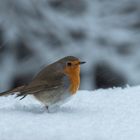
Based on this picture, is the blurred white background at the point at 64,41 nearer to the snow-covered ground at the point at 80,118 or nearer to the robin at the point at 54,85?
the snow-covered ground at the point at 80,118

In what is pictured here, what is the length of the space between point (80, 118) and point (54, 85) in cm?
57

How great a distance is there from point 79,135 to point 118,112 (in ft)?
2.61

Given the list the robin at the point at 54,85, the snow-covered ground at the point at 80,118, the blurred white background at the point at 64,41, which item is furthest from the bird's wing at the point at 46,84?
the blurred white background at the point at 64,41

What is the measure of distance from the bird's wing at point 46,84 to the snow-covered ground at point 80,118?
122 mm

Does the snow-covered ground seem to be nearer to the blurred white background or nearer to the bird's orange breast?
the bird's orange breast

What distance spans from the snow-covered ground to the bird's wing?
12 cm

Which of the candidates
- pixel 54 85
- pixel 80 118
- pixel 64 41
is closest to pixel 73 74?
pixel 54 85

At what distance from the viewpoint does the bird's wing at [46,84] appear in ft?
16.8

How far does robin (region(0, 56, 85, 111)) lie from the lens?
5141 millimetres

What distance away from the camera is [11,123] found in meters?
4.43

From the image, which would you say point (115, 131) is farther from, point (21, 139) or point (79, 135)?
point (21, 139)

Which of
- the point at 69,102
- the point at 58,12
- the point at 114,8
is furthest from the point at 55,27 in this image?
the point at 69,102

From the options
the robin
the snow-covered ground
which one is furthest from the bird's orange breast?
the snow-covered ground

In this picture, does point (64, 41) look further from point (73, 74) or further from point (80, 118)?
point (80, 118)
